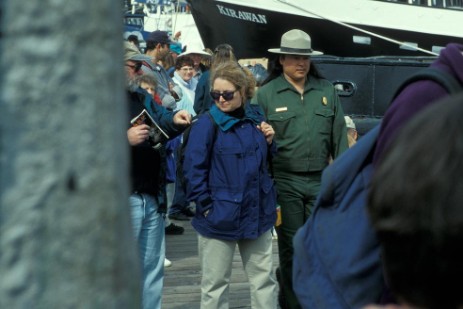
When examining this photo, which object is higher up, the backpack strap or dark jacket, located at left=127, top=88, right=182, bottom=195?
the backpack strap

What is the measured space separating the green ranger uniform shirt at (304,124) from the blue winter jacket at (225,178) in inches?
21.2

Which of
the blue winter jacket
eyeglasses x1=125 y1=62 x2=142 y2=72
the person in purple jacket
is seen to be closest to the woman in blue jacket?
the blue winter jacket

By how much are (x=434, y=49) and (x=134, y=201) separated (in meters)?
17.1

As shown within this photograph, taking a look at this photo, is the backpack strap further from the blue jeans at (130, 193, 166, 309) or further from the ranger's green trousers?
the ranger's green trousers

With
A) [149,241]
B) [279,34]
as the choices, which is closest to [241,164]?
[149,241]

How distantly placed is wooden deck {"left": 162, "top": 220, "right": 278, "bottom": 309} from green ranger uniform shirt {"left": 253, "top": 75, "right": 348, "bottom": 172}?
1.58m

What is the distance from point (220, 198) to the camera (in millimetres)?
6270

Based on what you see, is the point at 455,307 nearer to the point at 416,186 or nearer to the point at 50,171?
the point at 416,186

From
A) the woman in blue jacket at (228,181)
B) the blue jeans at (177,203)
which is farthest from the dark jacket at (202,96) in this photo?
the woman in blue jacket at (228,181)

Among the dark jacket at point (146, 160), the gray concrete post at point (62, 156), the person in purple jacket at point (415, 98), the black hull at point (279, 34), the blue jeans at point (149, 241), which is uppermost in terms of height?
the gray concrete post at point (62, 156)

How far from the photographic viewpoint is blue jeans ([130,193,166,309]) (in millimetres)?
6074

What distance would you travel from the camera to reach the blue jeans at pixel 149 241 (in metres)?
6.07

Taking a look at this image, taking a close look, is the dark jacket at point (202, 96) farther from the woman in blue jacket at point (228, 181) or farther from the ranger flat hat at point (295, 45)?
the woman in blue jacket at point (228, 181)

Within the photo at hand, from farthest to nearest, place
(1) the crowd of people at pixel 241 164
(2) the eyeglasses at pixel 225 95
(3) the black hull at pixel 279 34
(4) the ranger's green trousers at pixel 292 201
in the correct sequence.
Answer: (3) the black hull at pixel 279 34 → (4) the ranger's green trousers at pixel 292 201 → (2) the eyeglasses at pixel 225 95 → (1) the crowd of people at pixel 241 164
